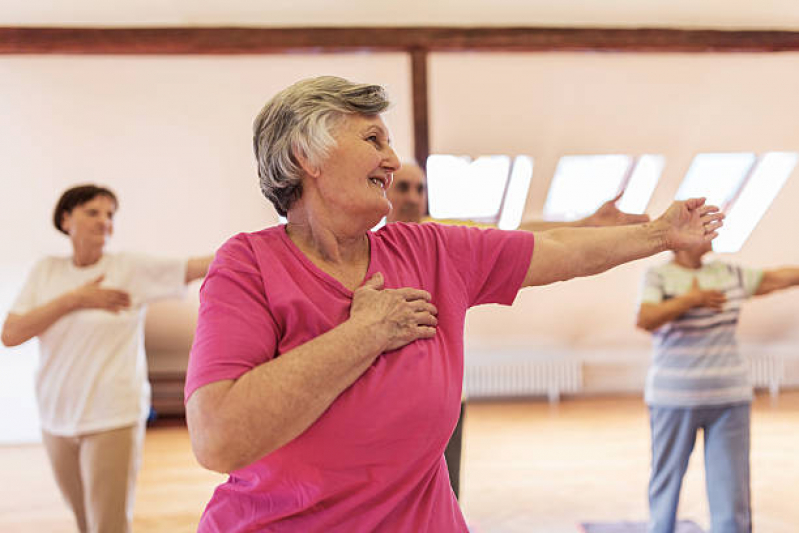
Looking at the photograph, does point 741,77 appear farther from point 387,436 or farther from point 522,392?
point 387,436

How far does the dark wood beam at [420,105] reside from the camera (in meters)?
4.96

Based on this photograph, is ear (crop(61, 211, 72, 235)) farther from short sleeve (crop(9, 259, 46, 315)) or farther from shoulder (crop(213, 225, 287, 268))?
shoulder (crop(213, 225, 287, 268))

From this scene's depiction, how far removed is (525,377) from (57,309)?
5.90 metres

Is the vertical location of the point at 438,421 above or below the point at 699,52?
below

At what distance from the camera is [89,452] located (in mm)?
2379

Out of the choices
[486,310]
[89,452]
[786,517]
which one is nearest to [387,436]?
[89,452]

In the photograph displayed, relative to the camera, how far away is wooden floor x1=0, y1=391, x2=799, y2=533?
3.90 metres

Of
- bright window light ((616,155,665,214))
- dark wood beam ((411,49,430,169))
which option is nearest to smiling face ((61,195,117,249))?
dark wood beam ((411,49,430,169))

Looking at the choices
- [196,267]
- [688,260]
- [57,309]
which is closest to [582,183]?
[688,260]

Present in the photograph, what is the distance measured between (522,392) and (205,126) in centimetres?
437

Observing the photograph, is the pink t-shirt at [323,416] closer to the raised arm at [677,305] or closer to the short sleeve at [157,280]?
the short sleeve at [157,280]

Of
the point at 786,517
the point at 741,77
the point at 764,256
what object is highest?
the point at 741,77

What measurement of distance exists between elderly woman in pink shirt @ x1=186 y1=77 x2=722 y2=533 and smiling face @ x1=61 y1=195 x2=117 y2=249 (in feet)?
5.26

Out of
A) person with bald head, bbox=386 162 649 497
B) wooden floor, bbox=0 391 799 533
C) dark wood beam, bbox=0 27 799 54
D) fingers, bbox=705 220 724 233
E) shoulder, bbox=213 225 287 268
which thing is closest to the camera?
shoulder, bbox=213 225 287 268
